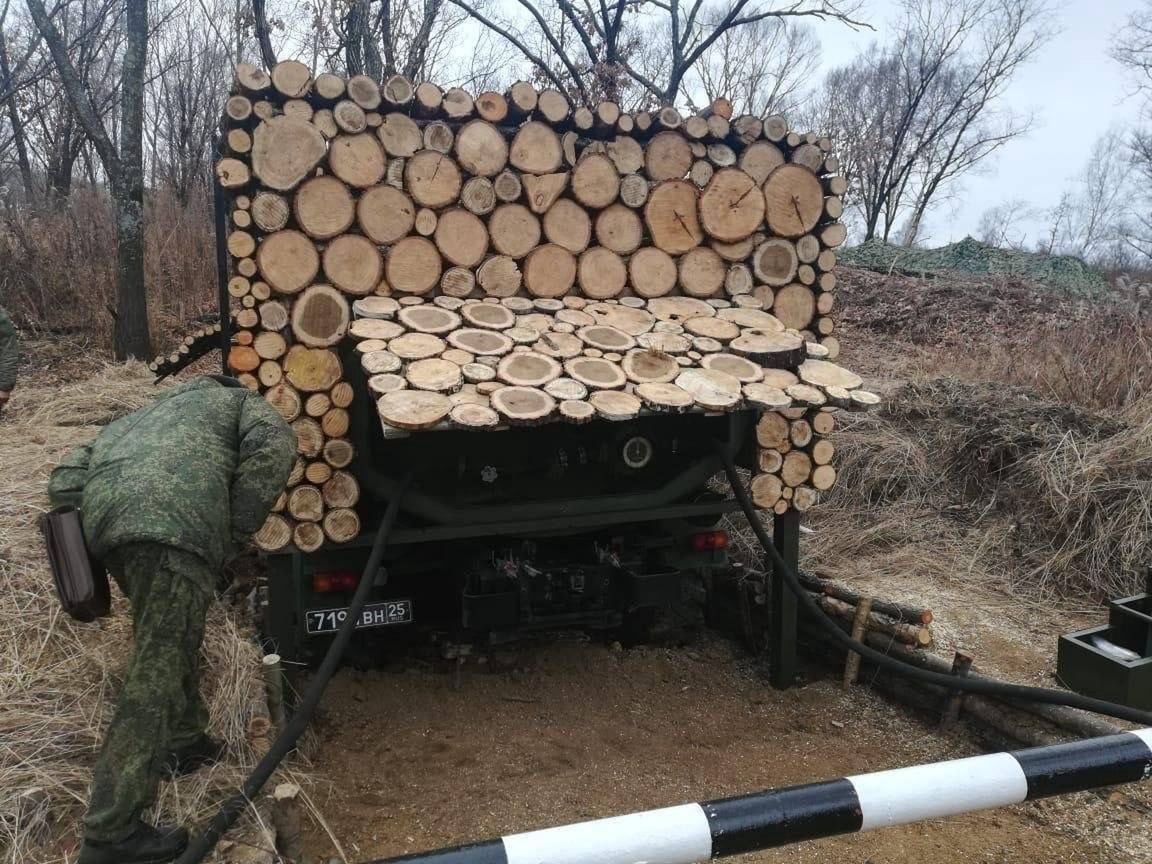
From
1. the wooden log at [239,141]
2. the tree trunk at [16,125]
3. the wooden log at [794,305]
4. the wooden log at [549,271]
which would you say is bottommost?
the wooden log at [794,305]

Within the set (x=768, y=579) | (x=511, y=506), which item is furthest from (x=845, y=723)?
(x=511, y=506)

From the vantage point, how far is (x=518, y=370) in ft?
11.9

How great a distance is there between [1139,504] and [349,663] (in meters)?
5.46

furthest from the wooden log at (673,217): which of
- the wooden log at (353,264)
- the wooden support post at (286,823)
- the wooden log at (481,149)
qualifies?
the wooden support post at (286,823)

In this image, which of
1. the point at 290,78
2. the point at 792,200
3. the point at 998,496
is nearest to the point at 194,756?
the point at 290,78

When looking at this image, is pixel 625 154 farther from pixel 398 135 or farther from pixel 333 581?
pixel 333 581

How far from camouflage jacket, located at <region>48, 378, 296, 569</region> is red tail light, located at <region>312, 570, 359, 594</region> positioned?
1338 mm

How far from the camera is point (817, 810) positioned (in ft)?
5.59

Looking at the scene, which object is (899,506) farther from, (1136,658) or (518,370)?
(518,370)

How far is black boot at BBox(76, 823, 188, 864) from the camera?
2449 mm

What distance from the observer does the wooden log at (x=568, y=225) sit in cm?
447

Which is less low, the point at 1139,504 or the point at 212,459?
the point at 212,459

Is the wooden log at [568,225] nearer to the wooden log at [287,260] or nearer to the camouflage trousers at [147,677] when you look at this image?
the wooden log at [287,260]

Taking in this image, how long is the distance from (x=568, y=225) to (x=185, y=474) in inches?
98.2
